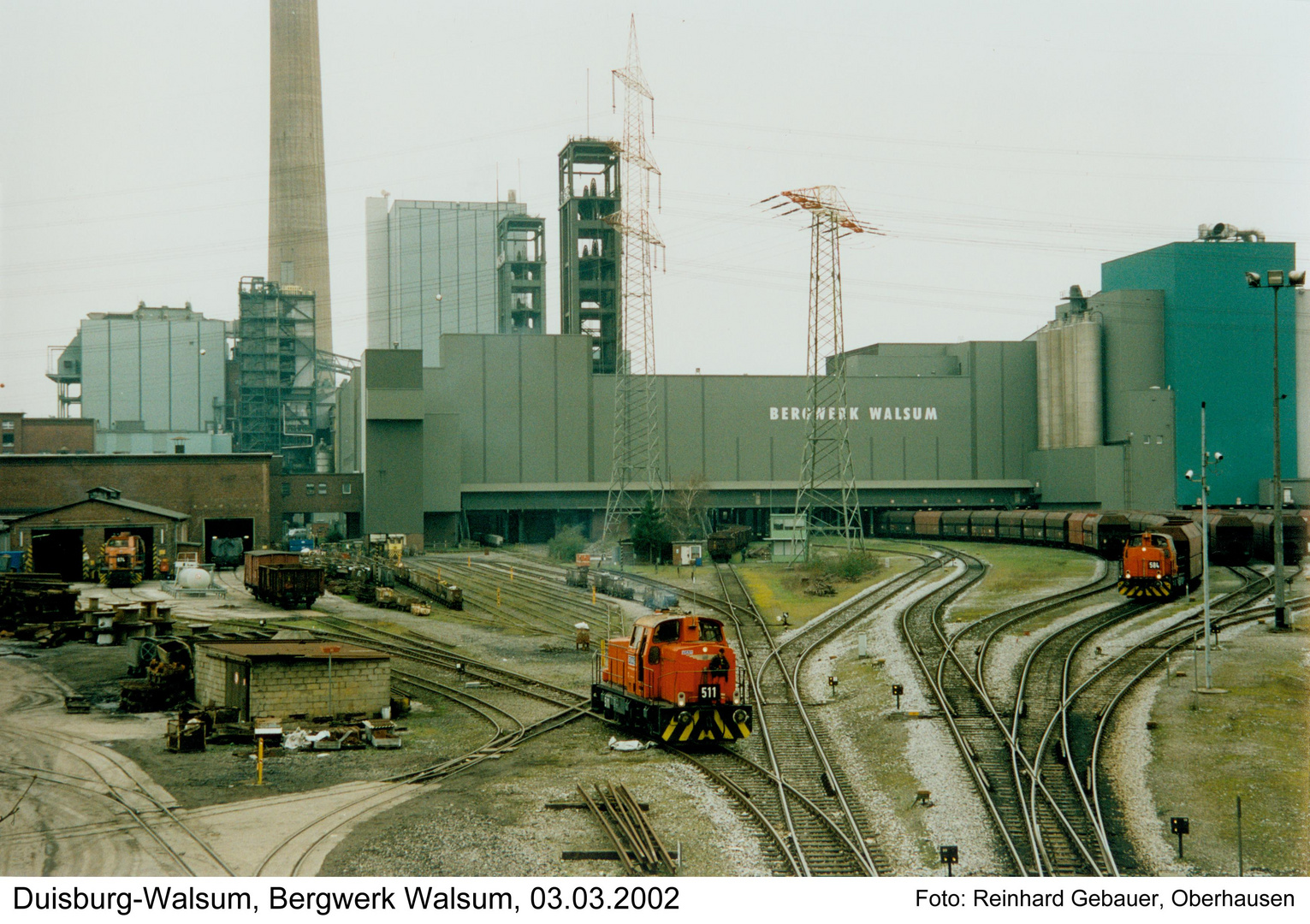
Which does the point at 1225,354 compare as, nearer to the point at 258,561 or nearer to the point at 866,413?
the point at 866,413

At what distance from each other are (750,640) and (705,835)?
Result: 19.3 m

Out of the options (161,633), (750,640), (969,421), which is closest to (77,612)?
(161,633)

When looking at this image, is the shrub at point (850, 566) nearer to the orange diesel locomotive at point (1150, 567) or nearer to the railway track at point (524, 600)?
the railway track at point (524, 600)

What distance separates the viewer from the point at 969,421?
85125mm

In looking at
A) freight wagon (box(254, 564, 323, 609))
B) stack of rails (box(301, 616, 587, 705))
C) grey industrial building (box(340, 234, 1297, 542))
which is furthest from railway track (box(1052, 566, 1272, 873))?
grey industrial building (box(340, 234, 1297, 542))

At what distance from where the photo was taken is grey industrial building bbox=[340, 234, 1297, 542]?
2869 inches

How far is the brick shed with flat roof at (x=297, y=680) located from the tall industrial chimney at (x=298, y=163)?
63.1 metres

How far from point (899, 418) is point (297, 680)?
6664cm

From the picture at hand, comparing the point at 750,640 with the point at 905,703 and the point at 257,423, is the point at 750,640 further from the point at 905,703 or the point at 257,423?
the point at 257,423

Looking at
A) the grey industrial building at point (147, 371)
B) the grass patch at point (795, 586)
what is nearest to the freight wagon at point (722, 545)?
the grass patch at point (795, 586)

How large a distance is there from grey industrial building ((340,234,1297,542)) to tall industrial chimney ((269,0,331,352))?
23.1m

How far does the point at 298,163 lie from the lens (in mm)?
98062

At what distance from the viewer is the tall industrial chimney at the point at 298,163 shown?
8194 centimetres

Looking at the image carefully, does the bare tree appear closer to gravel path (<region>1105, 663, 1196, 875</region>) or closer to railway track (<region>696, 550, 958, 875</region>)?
railway track (<region>696, 550, 958, 875</region>)
